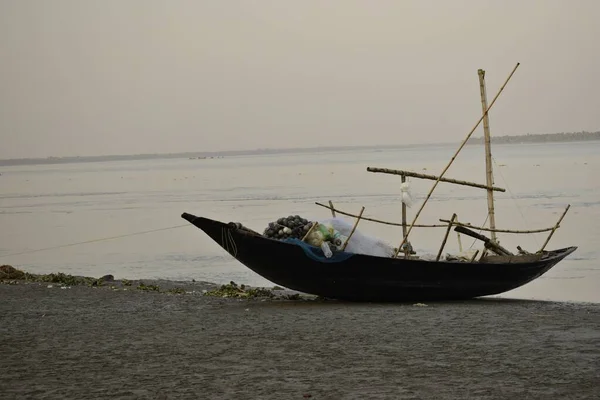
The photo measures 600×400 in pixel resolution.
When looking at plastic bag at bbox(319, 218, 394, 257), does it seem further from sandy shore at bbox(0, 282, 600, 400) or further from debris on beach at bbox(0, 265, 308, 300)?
debris on beach at bbox(0, 265, 308, 300)

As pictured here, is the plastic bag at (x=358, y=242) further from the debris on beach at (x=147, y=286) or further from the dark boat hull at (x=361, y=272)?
the debris on beach at (x=147, y=286)

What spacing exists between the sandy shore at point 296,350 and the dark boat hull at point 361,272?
0.19 meters

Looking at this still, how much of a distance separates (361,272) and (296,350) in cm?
274

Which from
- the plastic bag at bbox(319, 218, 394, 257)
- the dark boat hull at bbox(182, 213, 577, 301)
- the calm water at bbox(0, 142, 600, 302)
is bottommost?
the calm water at bbox(0, 142, 600, 302)

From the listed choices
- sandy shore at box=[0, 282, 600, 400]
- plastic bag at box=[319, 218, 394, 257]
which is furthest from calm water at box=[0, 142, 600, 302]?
sandy shore at box=[0, 282, 600, 400]

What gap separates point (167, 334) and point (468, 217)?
753 inches

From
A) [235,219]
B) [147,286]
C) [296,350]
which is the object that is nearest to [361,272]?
[296,350]

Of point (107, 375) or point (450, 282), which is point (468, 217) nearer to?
point (450, 282)

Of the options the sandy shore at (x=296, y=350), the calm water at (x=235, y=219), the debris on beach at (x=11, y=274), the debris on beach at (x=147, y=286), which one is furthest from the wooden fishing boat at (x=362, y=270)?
the debris on beach at (x=11, y=274)

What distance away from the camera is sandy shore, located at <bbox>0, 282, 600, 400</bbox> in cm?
598

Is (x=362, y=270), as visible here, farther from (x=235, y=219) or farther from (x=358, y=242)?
(x=235, y=219)

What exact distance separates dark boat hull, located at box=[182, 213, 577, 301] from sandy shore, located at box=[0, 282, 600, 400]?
19cm

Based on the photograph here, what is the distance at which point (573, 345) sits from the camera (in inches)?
287

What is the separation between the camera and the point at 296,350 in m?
7.33
